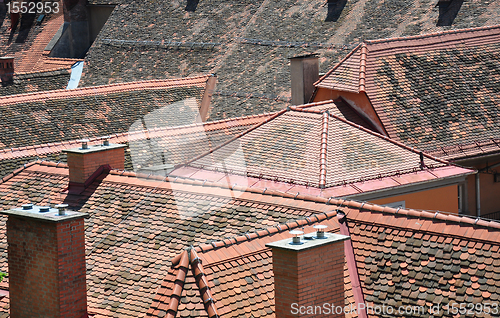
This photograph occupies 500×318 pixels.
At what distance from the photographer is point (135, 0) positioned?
172 ft

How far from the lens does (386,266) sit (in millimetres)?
14680

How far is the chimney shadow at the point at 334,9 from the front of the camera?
132 ft

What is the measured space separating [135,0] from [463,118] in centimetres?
3200

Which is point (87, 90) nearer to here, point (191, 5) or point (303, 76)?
point (303, 76)

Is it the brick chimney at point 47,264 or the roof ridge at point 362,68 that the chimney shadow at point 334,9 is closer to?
the roof ridge at point 362,68

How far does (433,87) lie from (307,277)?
15567 mm

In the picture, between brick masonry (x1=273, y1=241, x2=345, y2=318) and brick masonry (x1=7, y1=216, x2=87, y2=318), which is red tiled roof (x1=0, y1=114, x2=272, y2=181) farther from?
brick masonry (x1=273, y1=241, x2=345, y2=318)

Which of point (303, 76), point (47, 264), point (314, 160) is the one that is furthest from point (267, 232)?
point (303, 76)

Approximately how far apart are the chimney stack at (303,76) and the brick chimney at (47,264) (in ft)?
56.6

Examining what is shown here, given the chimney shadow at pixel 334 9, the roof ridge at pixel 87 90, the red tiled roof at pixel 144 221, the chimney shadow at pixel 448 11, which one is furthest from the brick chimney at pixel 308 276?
the chimney shadow at pixel 334 9

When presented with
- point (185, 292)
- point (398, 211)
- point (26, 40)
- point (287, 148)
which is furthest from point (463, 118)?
point (26, 40)

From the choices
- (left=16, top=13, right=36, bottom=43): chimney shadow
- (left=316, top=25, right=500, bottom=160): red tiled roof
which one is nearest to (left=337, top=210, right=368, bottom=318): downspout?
(left=316, top=25, right=500, bottom=160): red tiled roof

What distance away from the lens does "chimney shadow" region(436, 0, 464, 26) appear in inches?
1389

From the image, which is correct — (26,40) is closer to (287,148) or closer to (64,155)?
(64,155)
